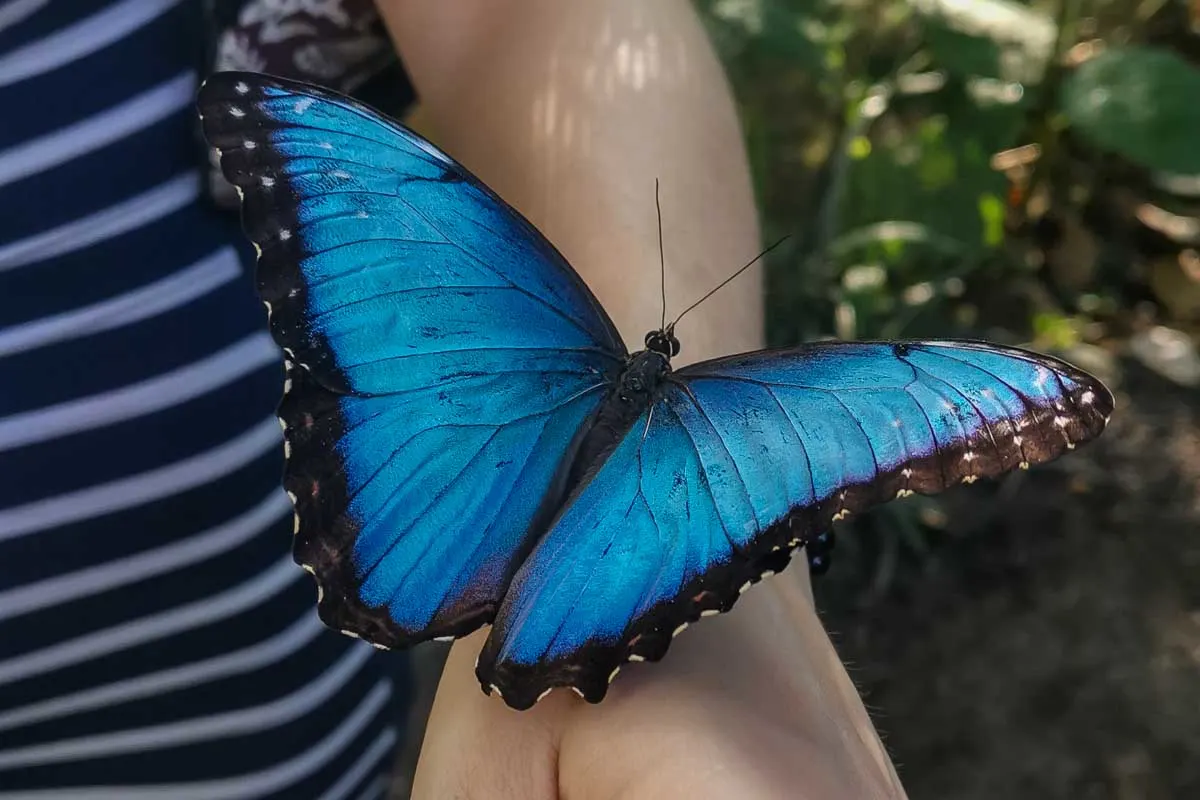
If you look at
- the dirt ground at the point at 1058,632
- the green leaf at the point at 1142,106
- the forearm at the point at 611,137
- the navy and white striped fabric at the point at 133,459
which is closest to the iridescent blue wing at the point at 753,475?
the forearm at the point at 611,137

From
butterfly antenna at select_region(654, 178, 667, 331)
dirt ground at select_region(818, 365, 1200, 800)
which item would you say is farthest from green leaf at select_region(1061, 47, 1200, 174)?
butterfly antenna at select_region(654, 178, 667, 331)

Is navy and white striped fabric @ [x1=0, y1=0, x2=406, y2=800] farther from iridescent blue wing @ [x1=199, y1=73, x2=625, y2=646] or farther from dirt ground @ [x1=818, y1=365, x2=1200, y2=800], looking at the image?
dirt ground @ [x1=818, y1=365, x2=1200, y2=800]

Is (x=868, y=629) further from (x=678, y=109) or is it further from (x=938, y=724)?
(x=678, y=109)

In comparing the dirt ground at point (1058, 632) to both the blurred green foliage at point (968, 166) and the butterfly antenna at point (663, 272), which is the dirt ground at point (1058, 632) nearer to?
the blurred green foliage at point (968, 166)

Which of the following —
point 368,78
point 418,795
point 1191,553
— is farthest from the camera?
point 1191,553

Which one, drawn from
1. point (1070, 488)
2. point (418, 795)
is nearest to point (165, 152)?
point (418, 795)

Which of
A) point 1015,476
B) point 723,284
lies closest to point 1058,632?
point 1015,476

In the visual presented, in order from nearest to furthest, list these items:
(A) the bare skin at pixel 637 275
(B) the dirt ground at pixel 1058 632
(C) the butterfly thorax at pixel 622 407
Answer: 1. (A) the bare skin at pixel 637 275
2. (C) the butterfly thorax at pixel 622 407
3. (B) the dirt ground at pixel 1058 632
